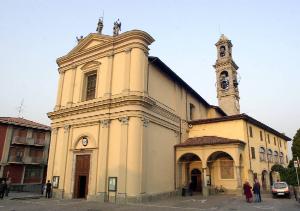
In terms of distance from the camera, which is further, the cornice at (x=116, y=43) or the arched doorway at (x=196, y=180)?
the arched doorway at (x=196, y=180)

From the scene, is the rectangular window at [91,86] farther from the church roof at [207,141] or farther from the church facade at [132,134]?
the church roof at [207,141]

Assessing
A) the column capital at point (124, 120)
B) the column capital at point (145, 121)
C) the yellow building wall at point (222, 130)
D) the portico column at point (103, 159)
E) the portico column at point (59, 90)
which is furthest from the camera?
the yellow building wall at point (222, 130)

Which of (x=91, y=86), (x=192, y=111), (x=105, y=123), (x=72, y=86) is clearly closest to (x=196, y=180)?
(x=192, y=111)

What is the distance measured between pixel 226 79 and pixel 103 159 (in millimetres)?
29457

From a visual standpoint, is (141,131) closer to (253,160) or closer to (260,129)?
(253,160)

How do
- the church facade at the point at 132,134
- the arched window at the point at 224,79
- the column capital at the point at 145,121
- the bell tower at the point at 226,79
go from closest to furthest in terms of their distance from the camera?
the church facade at the point at 132,134
the column capital at the point at 145,121
the bell tower at the point at 226,79
the arched window at the point at 224,79

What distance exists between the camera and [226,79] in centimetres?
4231

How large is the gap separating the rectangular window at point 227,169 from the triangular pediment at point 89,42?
1554cm

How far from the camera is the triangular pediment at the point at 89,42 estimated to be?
22906mm

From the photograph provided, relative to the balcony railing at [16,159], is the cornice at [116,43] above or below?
above

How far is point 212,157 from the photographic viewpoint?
79.3ft

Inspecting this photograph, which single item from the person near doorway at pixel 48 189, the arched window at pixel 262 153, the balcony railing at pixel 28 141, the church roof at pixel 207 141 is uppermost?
the balcony railing at pixel 28 141

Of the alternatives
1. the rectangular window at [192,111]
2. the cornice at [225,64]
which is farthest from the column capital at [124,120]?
the cornice at [225,64]

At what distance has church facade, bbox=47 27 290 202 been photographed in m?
18.7
